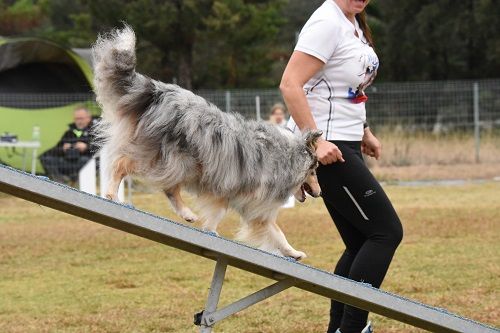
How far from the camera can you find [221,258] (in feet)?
10.4

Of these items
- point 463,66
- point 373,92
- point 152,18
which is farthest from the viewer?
point 463,66

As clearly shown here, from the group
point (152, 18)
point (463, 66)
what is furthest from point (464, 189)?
point (463, 66)

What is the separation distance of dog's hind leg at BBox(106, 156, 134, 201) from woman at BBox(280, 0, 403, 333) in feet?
2.16

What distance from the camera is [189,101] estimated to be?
3430 millimetres

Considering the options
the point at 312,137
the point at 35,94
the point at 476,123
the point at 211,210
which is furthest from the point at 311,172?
the point at 476,123

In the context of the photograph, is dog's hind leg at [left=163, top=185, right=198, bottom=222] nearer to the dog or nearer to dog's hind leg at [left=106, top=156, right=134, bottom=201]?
the dog

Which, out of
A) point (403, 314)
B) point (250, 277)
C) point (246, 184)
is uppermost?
point (246, 184)

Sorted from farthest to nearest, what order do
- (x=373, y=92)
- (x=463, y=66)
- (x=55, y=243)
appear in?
(x=463, y=66) → (x=373, y=92) → (x=55, y=243)

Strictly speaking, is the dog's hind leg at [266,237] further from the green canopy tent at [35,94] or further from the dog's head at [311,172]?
the green canopy tent at [35,94]

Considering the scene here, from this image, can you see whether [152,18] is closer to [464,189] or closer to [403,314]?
[464,189]

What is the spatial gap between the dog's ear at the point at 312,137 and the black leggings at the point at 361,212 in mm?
102

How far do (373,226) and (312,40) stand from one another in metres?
0.78

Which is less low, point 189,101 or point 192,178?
point 189,101

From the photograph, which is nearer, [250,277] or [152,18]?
[250,277]
